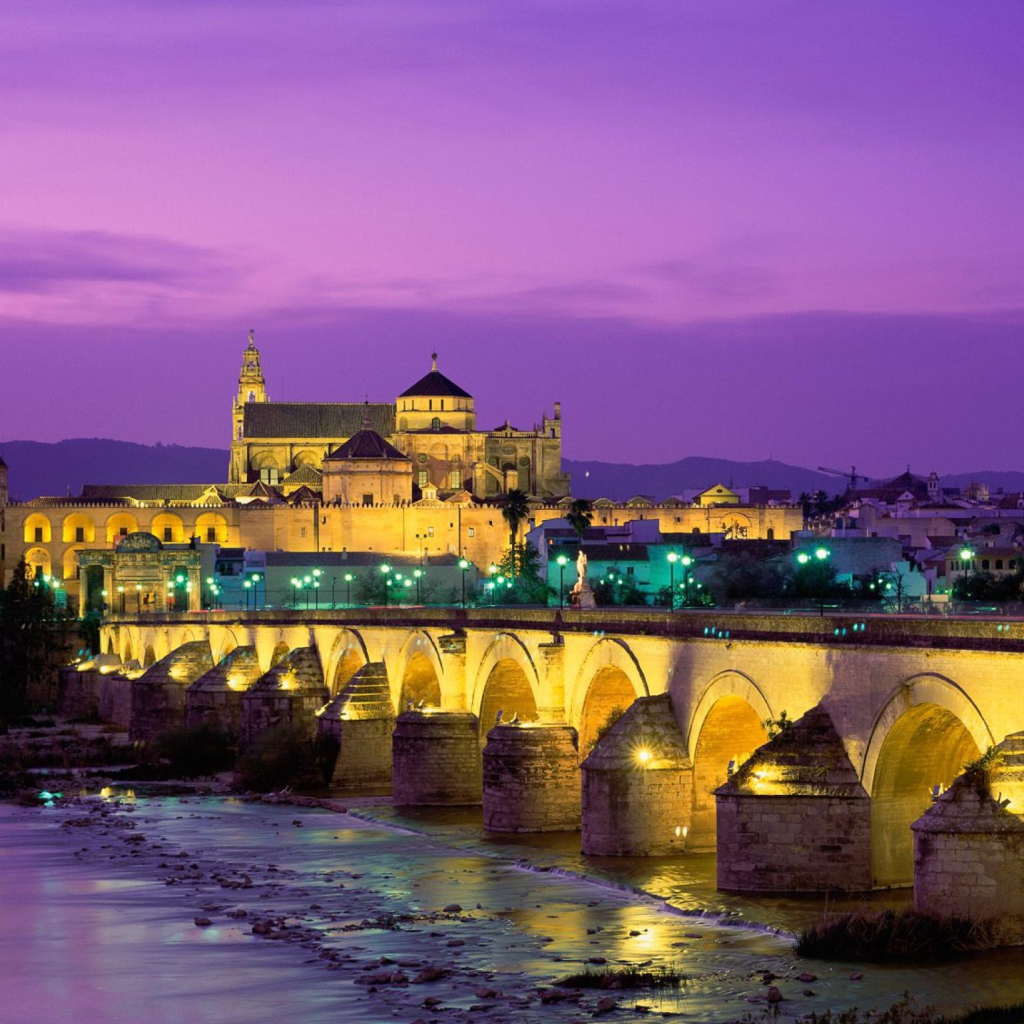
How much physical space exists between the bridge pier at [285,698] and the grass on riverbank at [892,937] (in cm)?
2658

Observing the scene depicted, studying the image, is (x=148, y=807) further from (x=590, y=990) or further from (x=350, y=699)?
(x=590, y=990)

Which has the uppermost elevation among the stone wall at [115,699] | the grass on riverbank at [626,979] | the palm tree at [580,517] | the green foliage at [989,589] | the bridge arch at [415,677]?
the palm tree at [580,517]

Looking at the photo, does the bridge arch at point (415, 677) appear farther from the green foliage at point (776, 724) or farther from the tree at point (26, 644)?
the tree at point (26, 644)

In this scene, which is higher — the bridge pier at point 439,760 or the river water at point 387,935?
the bridge pier at point 439,760

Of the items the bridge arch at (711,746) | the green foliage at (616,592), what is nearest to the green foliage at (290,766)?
the bridge arch at (711,746)

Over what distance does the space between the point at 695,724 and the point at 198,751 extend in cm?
2268

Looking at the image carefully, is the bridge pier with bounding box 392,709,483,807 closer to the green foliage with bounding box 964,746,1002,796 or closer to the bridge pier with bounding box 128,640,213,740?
the green foliage with bounding box 964,746,1002,796

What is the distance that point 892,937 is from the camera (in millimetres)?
21859

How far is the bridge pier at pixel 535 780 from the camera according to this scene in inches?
1344

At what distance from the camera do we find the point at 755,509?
140 meters

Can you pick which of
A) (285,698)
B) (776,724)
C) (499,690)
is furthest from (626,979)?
(285,698)

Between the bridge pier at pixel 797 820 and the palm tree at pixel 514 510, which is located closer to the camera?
the bridge pier at pixel 797 820

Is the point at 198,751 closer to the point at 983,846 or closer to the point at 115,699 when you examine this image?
the point at 115,699

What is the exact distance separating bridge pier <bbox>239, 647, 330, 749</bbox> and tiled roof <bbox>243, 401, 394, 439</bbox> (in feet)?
316
